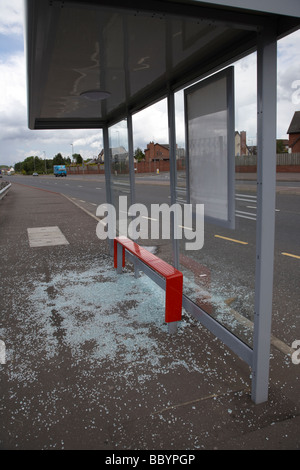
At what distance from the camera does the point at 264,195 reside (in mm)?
2465

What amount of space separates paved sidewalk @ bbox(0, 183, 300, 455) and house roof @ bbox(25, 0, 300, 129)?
253 cm

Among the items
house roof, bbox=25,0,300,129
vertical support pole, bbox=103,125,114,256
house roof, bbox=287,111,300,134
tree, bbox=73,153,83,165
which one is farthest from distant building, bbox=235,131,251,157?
tree, bbox=73,153,83,165

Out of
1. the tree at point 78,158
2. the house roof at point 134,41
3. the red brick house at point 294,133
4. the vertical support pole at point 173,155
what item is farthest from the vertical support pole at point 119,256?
→ the tree at point 78,158

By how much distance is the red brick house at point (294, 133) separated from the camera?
4628 cm

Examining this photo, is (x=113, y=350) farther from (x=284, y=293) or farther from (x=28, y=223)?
(x=28, y=223)

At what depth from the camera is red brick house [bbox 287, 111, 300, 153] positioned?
A: 4628cm

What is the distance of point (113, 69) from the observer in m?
3.59

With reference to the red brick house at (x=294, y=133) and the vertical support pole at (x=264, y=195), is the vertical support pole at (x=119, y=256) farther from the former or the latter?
the red brick house at (x=294, y=133)

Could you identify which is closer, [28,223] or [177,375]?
[177,375]

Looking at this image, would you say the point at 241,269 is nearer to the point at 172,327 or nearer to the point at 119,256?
the point at 119,256

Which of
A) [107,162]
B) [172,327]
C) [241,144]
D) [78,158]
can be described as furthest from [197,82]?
[78,158]

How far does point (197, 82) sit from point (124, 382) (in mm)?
2776
